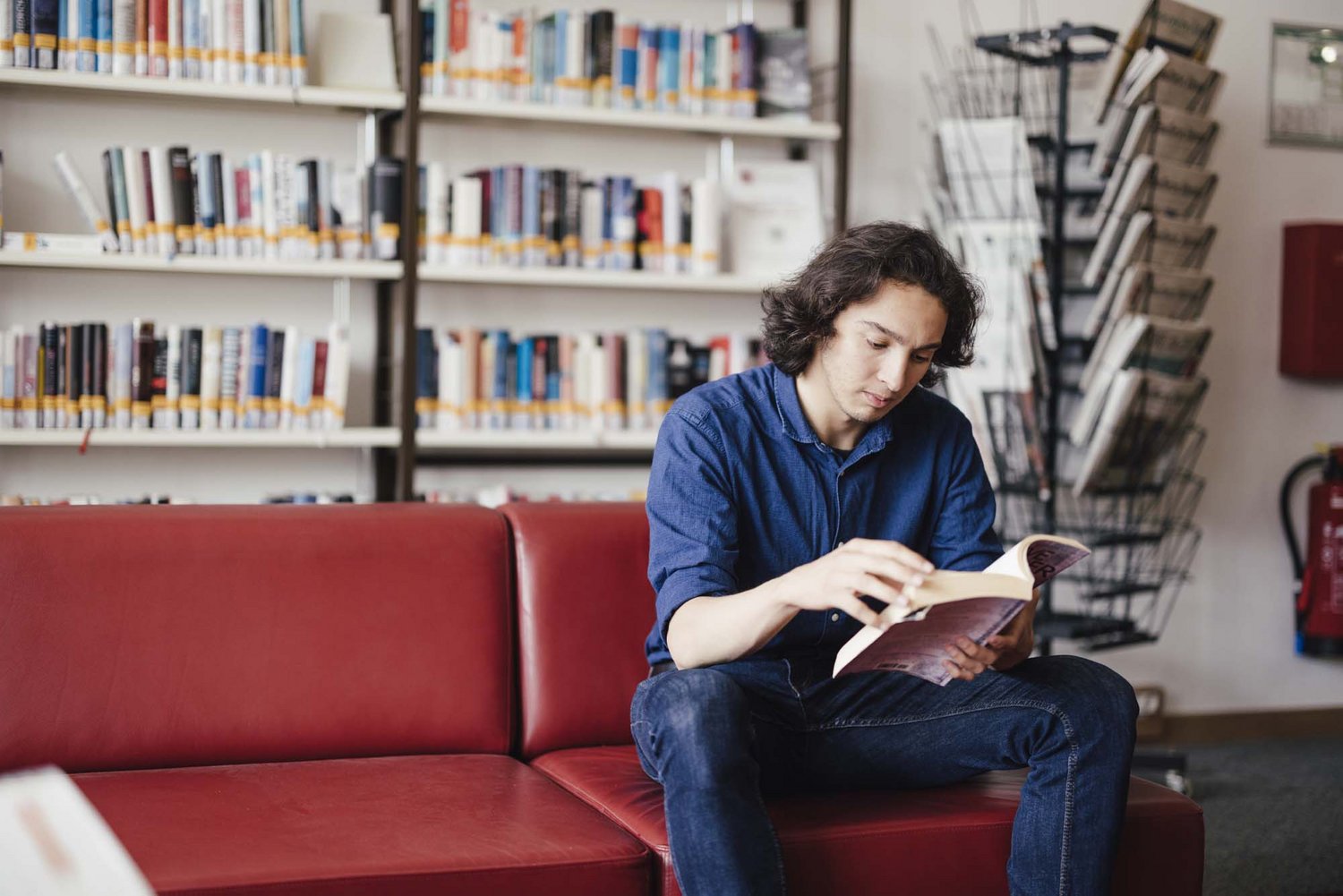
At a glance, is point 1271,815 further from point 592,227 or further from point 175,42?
point 175,42

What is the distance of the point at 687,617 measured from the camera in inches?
66.6

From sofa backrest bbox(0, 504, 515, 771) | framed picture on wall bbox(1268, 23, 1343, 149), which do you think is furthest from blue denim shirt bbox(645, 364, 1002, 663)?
framed picture on wall bbox(1268, 23, 1343, 149)

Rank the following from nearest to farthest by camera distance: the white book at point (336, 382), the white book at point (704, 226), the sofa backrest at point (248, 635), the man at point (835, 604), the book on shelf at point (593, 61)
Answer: the man at point (835, 604) → the sofa backrest at point (248, 635) → the white book at point (336, 382) → the book on shelf at point (593, 61) → the white book at point (704, 226)

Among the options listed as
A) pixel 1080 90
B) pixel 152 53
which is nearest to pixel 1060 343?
pixel 1080 90

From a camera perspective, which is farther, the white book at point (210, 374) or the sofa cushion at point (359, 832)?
the white book at point (210, 374)

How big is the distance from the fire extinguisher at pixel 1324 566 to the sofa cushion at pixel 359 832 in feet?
9.99

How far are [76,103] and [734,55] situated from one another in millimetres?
1592

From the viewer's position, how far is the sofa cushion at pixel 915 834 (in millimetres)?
1658

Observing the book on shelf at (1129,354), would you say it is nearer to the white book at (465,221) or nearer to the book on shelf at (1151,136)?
the book on shelf at (1151,136)

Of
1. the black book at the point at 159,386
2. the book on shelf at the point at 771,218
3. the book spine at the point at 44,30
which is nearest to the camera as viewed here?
the book spine at the point at 44,30

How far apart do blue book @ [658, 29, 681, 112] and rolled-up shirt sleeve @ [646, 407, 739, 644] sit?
1.83 m

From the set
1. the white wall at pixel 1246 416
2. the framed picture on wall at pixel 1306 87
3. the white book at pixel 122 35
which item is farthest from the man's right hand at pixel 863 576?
the framed picture on wall at pixel 1306 87

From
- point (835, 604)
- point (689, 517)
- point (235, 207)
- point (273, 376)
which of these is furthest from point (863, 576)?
point (235, 207)

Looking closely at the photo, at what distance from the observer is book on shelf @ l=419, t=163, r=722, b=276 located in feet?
→ 10.9
